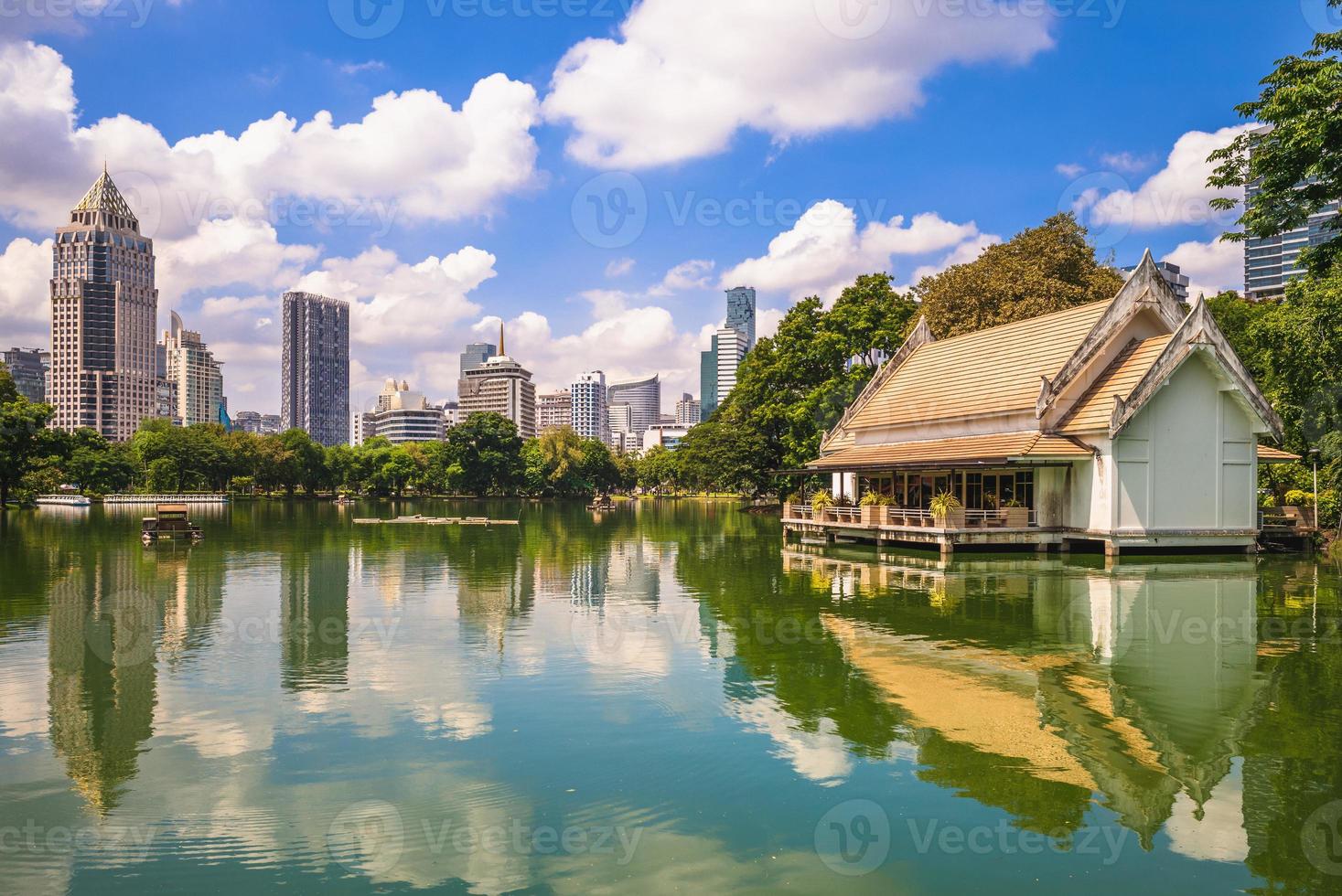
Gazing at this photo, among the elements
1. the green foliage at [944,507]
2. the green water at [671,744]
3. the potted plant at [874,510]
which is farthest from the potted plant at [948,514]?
the green water at [671,744]

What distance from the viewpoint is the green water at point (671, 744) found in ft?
23.8

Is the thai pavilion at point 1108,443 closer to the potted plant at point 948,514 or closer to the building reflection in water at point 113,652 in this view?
the potted plant at point 948,514

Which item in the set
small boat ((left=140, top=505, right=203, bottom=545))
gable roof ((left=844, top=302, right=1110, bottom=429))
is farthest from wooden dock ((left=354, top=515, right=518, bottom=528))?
gable roof ((left=844, top=302, right=1110, bottom=429))

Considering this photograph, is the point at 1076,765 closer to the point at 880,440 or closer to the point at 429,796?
the point at 429,796

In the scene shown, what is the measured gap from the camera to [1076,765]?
9344mm

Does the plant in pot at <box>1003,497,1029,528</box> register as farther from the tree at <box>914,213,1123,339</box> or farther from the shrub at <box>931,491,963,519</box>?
the tree at <box>914,213,1123,339</box>

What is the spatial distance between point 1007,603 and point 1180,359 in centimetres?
1583

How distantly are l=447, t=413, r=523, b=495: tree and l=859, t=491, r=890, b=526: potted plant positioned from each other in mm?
86780

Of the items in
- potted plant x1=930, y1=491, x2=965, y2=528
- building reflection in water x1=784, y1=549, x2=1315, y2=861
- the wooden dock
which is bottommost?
the wooden dock

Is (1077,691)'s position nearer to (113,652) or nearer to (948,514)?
(113,652)

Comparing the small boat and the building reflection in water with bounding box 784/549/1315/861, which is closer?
the building reflection in water with bounding box 784/549/1315/861

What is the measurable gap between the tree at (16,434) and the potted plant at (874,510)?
176 ft

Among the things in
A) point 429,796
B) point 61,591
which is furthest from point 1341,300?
point 61,591

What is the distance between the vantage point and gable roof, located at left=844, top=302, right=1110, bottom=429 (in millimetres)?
34781
